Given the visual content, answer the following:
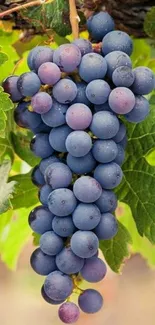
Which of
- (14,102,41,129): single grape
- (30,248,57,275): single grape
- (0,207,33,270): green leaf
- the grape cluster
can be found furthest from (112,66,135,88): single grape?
(0,207,33,270): green leaf

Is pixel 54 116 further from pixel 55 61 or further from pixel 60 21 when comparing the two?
pixel 60 21

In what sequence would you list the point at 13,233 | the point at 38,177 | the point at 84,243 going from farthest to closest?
the point at 13,233
the point at 38,177
the point at 84,243

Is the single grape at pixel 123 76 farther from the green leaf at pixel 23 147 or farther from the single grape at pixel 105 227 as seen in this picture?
the green leaf at pixel 23 147

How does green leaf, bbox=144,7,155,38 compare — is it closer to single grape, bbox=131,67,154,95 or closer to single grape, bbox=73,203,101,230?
single grape, bbox=131,67,154,95

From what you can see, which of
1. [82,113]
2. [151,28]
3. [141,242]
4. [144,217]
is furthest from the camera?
[141,242]

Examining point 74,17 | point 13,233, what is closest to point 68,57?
point 74,17

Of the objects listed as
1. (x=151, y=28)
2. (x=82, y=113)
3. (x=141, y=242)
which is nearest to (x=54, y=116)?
(x=82, y=113)

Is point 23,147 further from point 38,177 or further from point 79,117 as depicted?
point 79,117

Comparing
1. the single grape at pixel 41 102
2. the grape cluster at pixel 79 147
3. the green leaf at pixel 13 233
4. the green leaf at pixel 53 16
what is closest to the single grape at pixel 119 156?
the grape cluster at pixel 79 147
